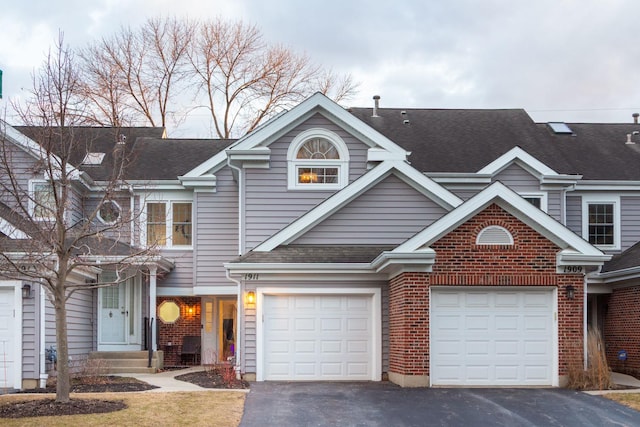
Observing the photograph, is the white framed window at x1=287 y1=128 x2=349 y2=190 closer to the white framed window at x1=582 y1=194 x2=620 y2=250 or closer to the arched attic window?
the arched attic window

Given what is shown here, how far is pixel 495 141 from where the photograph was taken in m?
24.1

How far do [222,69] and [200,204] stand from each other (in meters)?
16.9

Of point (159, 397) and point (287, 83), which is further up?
point (287, 83)

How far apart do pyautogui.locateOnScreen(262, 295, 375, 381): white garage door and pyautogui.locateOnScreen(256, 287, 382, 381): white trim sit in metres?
0.08

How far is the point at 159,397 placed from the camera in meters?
14.1

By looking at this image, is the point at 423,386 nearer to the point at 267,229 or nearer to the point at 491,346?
the point at 491,346

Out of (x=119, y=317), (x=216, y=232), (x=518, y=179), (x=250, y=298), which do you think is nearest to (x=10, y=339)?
(x=250, y=298)

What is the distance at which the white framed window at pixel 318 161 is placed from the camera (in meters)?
19.8

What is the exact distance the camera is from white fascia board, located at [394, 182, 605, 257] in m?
15.6

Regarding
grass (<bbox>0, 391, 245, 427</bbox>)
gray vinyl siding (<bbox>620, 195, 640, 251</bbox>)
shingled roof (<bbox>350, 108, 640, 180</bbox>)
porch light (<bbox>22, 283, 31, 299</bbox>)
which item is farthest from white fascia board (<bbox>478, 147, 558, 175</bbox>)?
porch light (<bbox>22, 283, 31, 299</bbox>)

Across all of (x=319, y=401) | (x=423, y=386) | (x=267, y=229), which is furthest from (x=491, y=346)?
(x=267, y=229)

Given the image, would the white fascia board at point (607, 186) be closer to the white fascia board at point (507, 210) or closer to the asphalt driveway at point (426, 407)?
the white fascia board at point (507, 210)

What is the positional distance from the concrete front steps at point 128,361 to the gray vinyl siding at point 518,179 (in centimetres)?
1030

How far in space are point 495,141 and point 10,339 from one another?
14.6 metres
